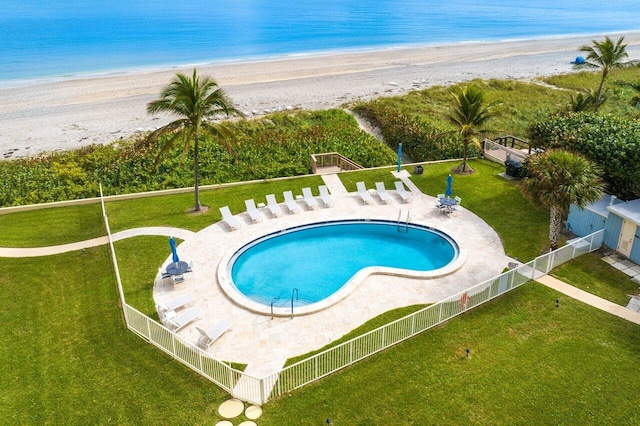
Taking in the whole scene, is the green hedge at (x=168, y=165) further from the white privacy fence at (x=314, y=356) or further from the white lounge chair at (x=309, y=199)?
the white privacy fence at (x=314, y=356)

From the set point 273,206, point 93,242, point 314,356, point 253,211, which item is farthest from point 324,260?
point 93,242

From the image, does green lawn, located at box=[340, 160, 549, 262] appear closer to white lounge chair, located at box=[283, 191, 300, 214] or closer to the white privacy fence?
the white privacy fence

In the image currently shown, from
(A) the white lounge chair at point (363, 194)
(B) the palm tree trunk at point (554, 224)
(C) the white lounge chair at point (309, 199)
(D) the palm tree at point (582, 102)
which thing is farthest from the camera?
(D) the palm tree at point (582, 102)

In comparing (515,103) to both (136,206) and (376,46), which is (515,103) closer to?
(136,206)

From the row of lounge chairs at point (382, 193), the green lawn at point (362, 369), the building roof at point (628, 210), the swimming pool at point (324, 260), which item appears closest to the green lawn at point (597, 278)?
the green lawn at point (362, 369)

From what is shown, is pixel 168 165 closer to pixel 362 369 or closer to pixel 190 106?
pixel 190 106

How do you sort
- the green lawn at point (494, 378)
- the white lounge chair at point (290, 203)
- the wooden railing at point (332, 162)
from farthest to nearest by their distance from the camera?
the wooden railing at point (332, 162) → the white lounge chair at point (290, 203) → the green lawn at point (494, 378)

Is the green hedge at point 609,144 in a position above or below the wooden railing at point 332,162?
above
